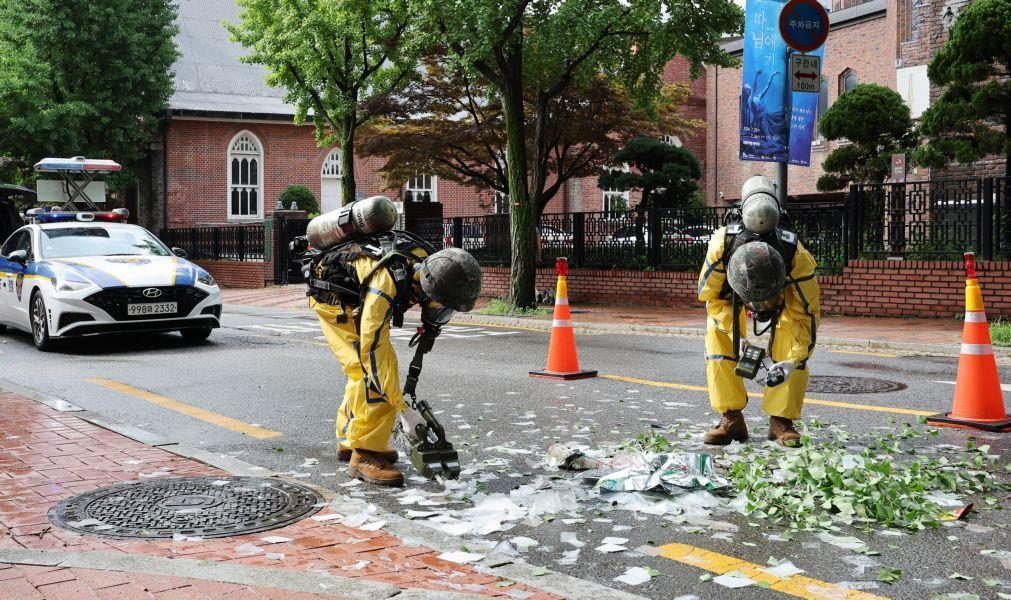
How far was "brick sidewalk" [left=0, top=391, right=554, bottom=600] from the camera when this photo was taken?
3617 millimetres

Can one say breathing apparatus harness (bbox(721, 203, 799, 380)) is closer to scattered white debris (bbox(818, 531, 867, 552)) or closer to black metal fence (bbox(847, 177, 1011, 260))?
scattered white debris (bbox(818, 531, 867, 552))

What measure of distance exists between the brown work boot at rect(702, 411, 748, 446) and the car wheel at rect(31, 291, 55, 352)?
8.65 m

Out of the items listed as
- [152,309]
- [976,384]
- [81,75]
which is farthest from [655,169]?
[976,384]

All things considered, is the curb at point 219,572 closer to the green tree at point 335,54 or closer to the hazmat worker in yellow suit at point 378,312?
the hazmat worker in yellow suit at point 378,312

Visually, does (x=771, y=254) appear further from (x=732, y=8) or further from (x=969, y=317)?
(x=732, y=8)

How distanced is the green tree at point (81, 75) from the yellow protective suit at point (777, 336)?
31.6 metres

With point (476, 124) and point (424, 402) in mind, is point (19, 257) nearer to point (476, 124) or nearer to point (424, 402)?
point (424, 402)

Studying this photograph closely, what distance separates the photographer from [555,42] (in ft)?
55.4

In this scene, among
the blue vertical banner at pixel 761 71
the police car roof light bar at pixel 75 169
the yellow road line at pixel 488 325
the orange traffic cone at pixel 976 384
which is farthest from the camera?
the police car roof light bar at pixel 75 169

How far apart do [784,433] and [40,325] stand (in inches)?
370

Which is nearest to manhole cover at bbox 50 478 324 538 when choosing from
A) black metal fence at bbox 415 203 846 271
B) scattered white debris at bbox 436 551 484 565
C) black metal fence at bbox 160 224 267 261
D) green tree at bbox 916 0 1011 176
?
scattered white debris at bbox 436 551 484 565

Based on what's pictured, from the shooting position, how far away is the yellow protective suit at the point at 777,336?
6039mm

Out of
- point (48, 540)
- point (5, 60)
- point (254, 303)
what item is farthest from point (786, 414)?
point (5, 60)

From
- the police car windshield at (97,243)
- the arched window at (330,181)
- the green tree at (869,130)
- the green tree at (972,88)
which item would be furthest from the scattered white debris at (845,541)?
the arched window at (330,181)
